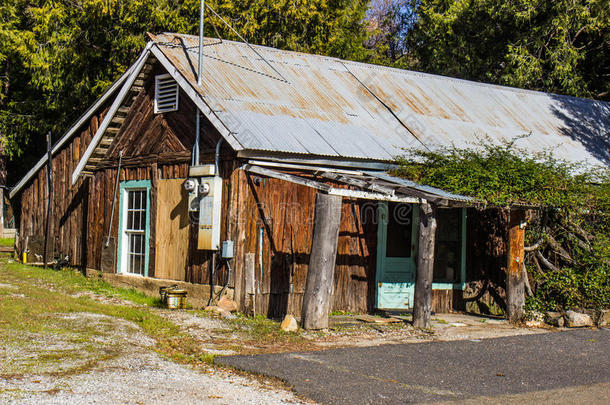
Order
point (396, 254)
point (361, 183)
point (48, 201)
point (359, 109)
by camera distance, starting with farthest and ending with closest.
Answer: point (48, 201), point (359, 109), point (396, 254), point (361, 183)

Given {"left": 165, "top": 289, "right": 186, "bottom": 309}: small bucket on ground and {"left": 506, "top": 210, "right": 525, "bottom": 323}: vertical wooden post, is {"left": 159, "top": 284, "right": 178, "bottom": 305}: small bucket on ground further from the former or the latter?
{"left": 506, "top": 210, "right": 525, "bottom": 323}: vertical wooden post

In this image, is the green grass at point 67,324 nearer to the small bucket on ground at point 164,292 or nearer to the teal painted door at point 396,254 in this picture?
the small bucket on ground at point 164,292

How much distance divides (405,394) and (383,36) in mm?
30680

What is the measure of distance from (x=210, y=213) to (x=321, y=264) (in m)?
2.58

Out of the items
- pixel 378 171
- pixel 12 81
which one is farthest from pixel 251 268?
pixel 12 81

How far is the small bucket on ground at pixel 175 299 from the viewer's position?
12.2m

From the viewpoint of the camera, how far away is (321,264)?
10531 millimetres

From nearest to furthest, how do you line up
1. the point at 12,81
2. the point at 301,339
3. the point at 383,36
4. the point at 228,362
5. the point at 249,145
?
the point at 228,362
the point at 301,339
the point at 249,145
the point at 12,81
the point at 383,36

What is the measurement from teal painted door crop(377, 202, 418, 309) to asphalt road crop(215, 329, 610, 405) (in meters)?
3.32

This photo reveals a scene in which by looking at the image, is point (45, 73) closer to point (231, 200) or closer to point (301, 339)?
point (231, 200)

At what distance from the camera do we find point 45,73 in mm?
27031

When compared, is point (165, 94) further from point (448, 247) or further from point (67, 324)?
point (448, 247)

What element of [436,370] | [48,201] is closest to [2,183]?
[48,201]

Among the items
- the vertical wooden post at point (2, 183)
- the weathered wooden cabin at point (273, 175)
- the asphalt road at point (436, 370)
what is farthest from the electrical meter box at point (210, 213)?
the vertical wooden post at point (2, 183)
